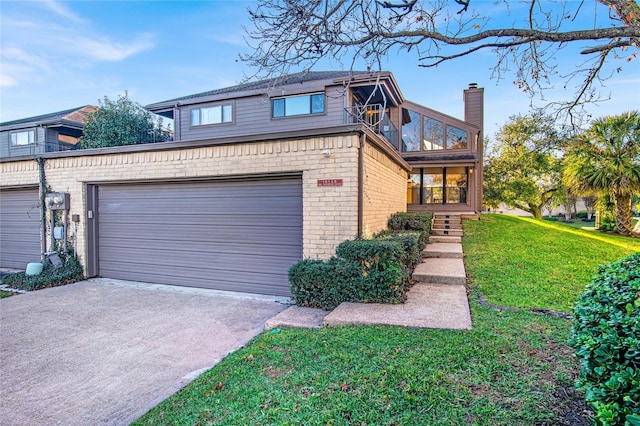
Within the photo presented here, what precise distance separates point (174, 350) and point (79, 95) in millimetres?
21574

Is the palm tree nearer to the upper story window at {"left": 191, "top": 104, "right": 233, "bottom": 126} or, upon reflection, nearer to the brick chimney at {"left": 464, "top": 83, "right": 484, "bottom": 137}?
the brick chimney at {"left": 464, "top": 83, "right": 484, "bottom": 137}

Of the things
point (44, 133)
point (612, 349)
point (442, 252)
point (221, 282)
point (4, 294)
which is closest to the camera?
point (612, 349)

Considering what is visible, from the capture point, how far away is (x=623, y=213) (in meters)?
15.2

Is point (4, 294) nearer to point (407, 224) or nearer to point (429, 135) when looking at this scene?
point (407, 224)

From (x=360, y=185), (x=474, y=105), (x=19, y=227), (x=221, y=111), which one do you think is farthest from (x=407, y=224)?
(x=474, y=105)

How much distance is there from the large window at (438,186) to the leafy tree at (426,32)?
12.7 metres

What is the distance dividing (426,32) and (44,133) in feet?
77.6

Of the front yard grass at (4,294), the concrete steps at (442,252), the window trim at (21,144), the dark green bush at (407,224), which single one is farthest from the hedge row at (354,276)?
the window trim at (21,144)

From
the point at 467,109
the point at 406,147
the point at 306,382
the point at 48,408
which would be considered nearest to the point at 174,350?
the point at 48,408

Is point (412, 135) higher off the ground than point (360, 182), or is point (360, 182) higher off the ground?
point (412, 135)

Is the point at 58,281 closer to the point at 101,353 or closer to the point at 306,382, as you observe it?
the point at 101,353

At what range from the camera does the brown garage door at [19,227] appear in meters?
9.70

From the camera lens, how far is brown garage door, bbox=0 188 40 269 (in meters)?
9.70

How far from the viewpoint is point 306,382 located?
3080 mm
